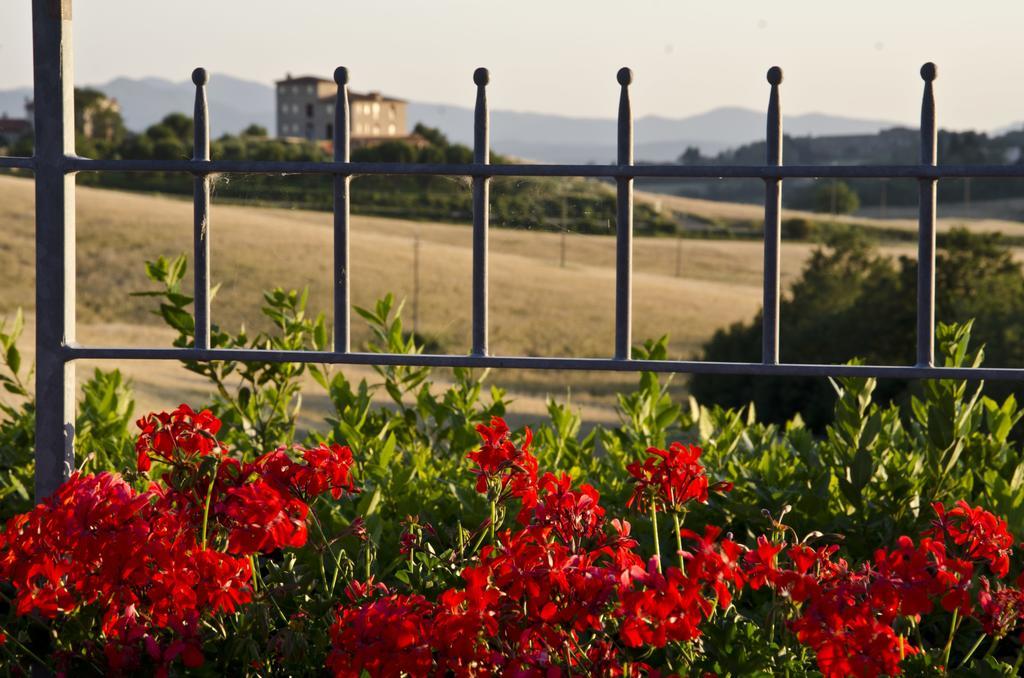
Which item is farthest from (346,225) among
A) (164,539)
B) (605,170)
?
(164,539)

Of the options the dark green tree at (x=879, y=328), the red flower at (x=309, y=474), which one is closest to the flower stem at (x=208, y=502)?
the red flower at (x=309, y=474)

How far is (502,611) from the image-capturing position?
6.90 feet

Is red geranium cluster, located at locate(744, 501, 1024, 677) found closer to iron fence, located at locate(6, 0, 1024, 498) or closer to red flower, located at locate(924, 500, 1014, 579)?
red flower, located at locate(924, 500, 1014, 579)

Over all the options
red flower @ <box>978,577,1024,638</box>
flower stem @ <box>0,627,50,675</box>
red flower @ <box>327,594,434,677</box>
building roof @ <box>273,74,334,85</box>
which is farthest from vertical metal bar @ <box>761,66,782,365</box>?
building roof @ <box>273,74,334,85</box>

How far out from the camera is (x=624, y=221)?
2.71 meters

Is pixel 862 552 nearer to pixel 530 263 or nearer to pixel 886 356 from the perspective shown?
pixel 886 356

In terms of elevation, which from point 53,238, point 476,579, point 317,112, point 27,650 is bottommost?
point 27,650

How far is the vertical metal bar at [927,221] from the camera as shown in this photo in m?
2.68

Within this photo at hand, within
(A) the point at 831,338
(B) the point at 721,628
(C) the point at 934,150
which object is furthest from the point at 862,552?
(A) the point at 831,338

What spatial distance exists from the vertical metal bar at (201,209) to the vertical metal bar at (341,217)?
0.31 metres

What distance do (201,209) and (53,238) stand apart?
15.6 inches

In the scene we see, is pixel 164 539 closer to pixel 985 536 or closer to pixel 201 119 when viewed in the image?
pixel 201 119

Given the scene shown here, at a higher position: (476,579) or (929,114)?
(929,114)

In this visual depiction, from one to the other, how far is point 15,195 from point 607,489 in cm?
4434
